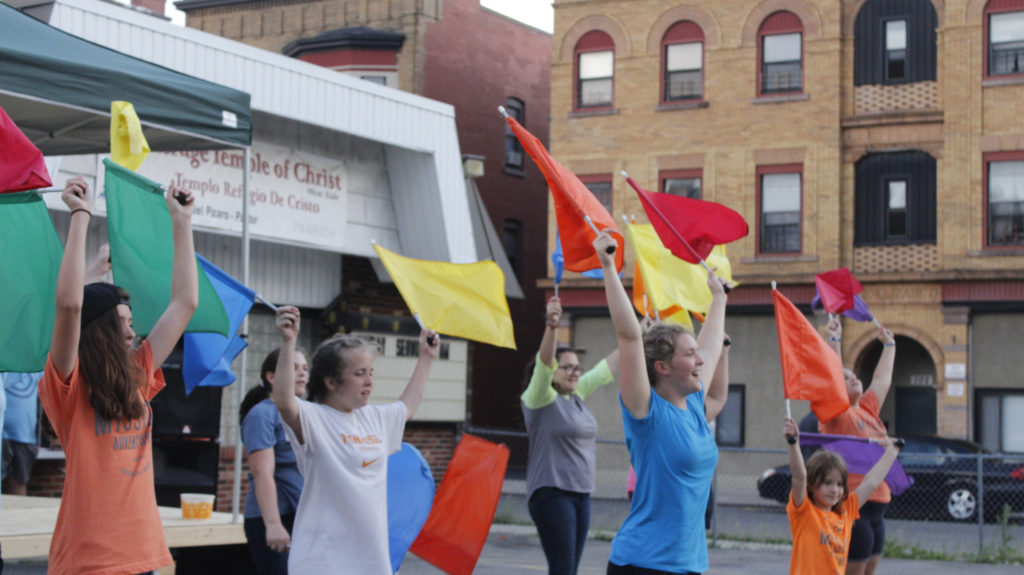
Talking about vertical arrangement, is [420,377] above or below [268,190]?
below

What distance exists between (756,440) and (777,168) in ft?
19.8

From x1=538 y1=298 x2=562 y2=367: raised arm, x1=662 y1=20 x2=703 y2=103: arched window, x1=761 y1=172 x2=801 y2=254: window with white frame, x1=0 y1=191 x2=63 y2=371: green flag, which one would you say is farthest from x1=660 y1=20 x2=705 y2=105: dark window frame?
x1=0 y1=191 x2=63 y2=371: green flag

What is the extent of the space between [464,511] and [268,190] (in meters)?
8.64

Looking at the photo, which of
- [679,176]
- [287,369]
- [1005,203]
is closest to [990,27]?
[1005,203]

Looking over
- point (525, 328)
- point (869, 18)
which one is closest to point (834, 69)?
point (869, 18)

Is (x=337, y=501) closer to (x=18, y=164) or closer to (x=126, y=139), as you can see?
(x=18, y=164)

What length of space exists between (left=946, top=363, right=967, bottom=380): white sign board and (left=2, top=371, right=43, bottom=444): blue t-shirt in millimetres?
20426

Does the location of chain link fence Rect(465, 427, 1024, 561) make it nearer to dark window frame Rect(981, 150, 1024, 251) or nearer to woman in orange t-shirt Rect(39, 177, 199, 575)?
dark window frame Rect(981, 150, 1024, 251)

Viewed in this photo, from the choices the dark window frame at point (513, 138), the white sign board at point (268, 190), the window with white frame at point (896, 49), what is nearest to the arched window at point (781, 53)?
the window with white frame at point (896, 49)

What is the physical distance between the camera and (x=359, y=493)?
18.4ft

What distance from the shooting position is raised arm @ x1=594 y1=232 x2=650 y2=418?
5039 millimetres

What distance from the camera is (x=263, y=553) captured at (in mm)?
6762

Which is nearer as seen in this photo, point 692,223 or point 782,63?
point 692,223

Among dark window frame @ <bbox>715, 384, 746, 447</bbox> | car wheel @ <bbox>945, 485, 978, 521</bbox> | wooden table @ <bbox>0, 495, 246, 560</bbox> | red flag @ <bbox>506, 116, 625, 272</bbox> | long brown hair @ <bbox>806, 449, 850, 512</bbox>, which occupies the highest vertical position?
red flag @ <bbox>506, 116, 625, 272</bbox>
